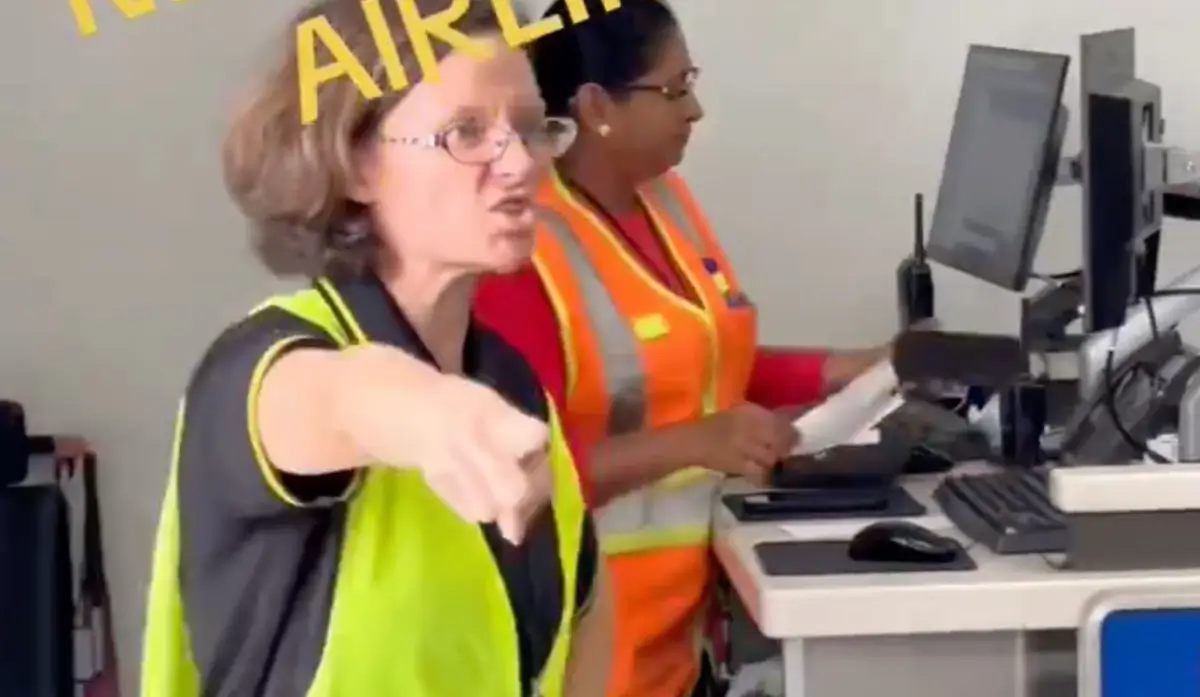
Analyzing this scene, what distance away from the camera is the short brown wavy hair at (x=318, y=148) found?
1.13m

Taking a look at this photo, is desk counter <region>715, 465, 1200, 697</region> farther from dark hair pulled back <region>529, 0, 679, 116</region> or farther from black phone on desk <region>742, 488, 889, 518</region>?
dark hair pulled back <region>529, 0, 679, 116</region>

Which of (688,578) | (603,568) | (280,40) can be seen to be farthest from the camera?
(688,578)

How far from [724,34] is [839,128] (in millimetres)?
243

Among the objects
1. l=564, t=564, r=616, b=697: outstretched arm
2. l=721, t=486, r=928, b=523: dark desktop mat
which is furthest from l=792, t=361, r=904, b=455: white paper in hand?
l=564, t=564, r=616, b=697: outstretched arm

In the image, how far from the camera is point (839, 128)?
109 inches

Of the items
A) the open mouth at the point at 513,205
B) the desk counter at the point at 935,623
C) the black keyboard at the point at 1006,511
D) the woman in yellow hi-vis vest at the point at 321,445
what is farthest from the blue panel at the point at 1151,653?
the open mouth at the point at 513,205

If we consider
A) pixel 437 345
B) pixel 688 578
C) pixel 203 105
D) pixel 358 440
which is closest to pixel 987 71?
pixel 688 578

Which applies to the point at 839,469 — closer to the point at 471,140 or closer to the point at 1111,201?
the point at 1111,201

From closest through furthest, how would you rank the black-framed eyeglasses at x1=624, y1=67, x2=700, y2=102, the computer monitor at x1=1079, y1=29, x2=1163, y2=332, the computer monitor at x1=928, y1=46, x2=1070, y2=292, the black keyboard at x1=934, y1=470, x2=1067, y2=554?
the black keyboard at x1=934, y1=470, x2=1067, y2=554, the computer monitor at x1=1079, y1=29, x2=1163, y2=332, the black-framed eyeglasses at x1=624, y1=67, x2=700, y2=102, the computer monitor at x1=928, y1=46, x2=1070, y2=292

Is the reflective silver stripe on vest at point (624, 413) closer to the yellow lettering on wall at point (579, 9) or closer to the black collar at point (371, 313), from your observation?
the yellow lettering on wall at point (579, 9)

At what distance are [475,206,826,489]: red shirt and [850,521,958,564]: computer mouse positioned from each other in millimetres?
339

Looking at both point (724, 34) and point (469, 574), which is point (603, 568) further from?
point (724, 34)

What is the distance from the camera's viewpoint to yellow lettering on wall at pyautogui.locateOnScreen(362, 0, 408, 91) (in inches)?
44.0

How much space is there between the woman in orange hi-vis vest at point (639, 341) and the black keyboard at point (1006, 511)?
8.1 inches
